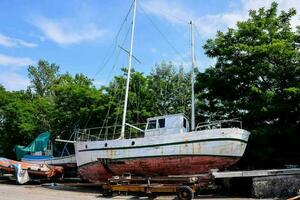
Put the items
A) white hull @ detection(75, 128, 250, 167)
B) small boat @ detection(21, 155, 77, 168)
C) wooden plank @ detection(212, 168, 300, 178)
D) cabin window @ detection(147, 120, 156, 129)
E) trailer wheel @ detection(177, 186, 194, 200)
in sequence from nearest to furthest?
wooden plank @ detection(212, 168, 300, 178) < trailer wheel @ detection(177, 186, 194, 200) < white hull @ detection(75, 128, 250, 167) < cabin window @ detection(147, 120, 156, 129) < small boat @ detection(21, 155, 77, 168)

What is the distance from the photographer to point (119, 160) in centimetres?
2198

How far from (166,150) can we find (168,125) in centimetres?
171

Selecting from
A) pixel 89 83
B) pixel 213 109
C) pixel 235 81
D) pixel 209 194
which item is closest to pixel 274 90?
pixel 235 81

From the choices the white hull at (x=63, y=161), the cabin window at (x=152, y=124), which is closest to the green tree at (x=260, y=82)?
the cabin window at (x=152, y=124)

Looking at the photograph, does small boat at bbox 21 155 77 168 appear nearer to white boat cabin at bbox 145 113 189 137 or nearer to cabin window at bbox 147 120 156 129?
cabin window at bbox 147 120 156 129

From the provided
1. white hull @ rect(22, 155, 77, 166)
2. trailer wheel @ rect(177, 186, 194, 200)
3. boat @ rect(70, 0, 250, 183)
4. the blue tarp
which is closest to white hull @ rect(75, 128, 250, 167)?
boat @ rect(70, 0, 250, 183)

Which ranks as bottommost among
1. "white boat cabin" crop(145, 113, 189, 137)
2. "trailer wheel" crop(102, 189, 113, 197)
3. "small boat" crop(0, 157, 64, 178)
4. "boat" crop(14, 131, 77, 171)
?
"trailer wheel" crop(102, 189, 113, 197)

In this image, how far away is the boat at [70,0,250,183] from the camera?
1897 cm

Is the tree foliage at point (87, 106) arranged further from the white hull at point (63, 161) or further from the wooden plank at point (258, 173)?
the wooden plank at point (258, 173)

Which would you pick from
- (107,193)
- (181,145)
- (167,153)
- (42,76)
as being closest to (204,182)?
(181,145)

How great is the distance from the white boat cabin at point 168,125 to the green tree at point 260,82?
11.4 feet

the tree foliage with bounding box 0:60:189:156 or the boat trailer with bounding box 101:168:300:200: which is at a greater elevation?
the tree foliage with bounding box 0:60:189:156

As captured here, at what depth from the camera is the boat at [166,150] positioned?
1897cm

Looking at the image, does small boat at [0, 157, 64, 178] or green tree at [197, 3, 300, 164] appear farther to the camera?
small boat at [0, 157, 64, 178]
